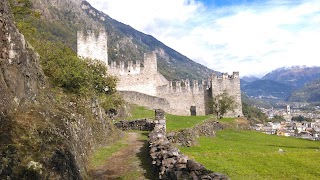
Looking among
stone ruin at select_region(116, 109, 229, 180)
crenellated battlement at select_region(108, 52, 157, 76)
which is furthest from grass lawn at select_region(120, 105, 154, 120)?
stone ruin at select_region(116, 109, 229, 180)

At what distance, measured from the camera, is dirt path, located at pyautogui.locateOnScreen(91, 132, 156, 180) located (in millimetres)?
13258

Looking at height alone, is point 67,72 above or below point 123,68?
below

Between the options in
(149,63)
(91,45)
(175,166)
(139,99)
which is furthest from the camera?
(149,63)

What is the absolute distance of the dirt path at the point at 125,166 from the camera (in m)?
13.3

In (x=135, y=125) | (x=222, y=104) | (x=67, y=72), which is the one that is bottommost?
(x=135, y=125)

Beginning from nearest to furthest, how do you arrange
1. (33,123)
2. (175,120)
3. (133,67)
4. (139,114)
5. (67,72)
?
(33,123) < (67,72) < (175,120) < (139,114) < (133,67)

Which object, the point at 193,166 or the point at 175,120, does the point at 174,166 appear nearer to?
the point at 193,166

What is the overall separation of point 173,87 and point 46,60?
38.2 m

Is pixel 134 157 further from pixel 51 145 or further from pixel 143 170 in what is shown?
pixel 51 145

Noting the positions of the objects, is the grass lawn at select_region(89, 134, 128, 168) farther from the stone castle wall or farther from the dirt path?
the stone castle wall

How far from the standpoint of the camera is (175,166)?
36.1ft

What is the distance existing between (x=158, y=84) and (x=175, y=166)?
1972 inches

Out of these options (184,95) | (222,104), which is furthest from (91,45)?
(222,104)

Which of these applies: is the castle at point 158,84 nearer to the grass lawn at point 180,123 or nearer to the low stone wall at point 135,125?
the grass lawn at point 180,123
